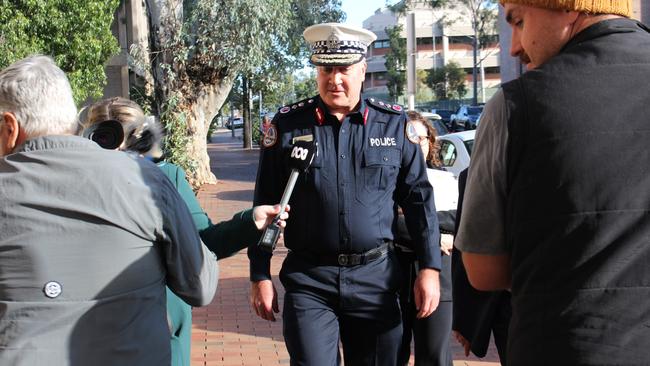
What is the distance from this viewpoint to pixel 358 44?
14.3 ft

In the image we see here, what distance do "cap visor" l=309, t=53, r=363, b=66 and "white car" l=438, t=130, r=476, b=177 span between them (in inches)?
350

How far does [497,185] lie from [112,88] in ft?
105

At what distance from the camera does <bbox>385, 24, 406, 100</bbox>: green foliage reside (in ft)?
271

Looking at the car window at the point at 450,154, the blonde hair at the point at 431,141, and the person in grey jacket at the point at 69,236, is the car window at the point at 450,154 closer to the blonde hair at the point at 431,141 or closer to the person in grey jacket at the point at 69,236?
the blonde hair at the point at 431,141

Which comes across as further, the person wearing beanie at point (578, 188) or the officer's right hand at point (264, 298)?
the officer's right hand at point (264, 298)

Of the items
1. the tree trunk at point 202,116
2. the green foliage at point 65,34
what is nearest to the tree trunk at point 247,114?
the tree trunk at point 202,116

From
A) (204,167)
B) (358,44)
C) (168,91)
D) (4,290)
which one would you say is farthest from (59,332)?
(204,167)

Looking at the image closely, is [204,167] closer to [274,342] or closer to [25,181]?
[274,342]

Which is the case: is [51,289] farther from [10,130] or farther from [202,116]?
[202,116]

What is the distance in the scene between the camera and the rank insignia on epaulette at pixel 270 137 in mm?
4293

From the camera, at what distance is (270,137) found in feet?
14.1

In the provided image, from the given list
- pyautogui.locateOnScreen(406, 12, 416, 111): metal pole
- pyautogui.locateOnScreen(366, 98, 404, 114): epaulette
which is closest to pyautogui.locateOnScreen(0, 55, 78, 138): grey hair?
pyautogui.locateOnScreen(366, 98, 404, 114): epaulette

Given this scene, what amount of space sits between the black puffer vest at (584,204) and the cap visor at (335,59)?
1988mm

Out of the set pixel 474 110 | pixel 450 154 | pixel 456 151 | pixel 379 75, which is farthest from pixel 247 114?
pixel 379 75
